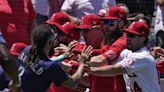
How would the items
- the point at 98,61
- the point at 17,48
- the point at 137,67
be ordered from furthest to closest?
the point at 17,48 < the point at 98,61 < the point at 137,67

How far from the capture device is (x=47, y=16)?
9008mm

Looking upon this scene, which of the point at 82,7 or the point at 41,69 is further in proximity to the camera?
the point at 82,7

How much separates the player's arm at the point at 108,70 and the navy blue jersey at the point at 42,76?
567 mm

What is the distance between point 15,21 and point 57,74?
2.09 metres

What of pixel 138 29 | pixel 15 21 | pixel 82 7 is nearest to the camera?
pixel 138 29

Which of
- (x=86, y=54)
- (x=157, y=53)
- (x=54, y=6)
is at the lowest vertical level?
(x=157, y=53)

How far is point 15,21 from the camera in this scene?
8.05 meters

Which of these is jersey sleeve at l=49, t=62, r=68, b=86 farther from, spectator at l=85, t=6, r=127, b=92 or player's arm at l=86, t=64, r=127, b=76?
spectator at l=85, t=6, r=127, b=92

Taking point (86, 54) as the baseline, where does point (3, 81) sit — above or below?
below

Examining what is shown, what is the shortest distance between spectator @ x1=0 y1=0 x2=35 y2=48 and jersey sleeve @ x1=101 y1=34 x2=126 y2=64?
1514mm

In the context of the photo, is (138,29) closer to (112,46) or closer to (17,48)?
(112,46)

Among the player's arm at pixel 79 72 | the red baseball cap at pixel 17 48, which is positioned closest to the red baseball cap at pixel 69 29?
the red baseball cap at pixel 17 48

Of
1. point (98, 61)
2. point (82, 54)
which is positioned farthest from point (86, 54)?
point (98, 61)

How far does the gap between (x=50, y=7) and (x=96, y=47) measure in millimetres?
1987
